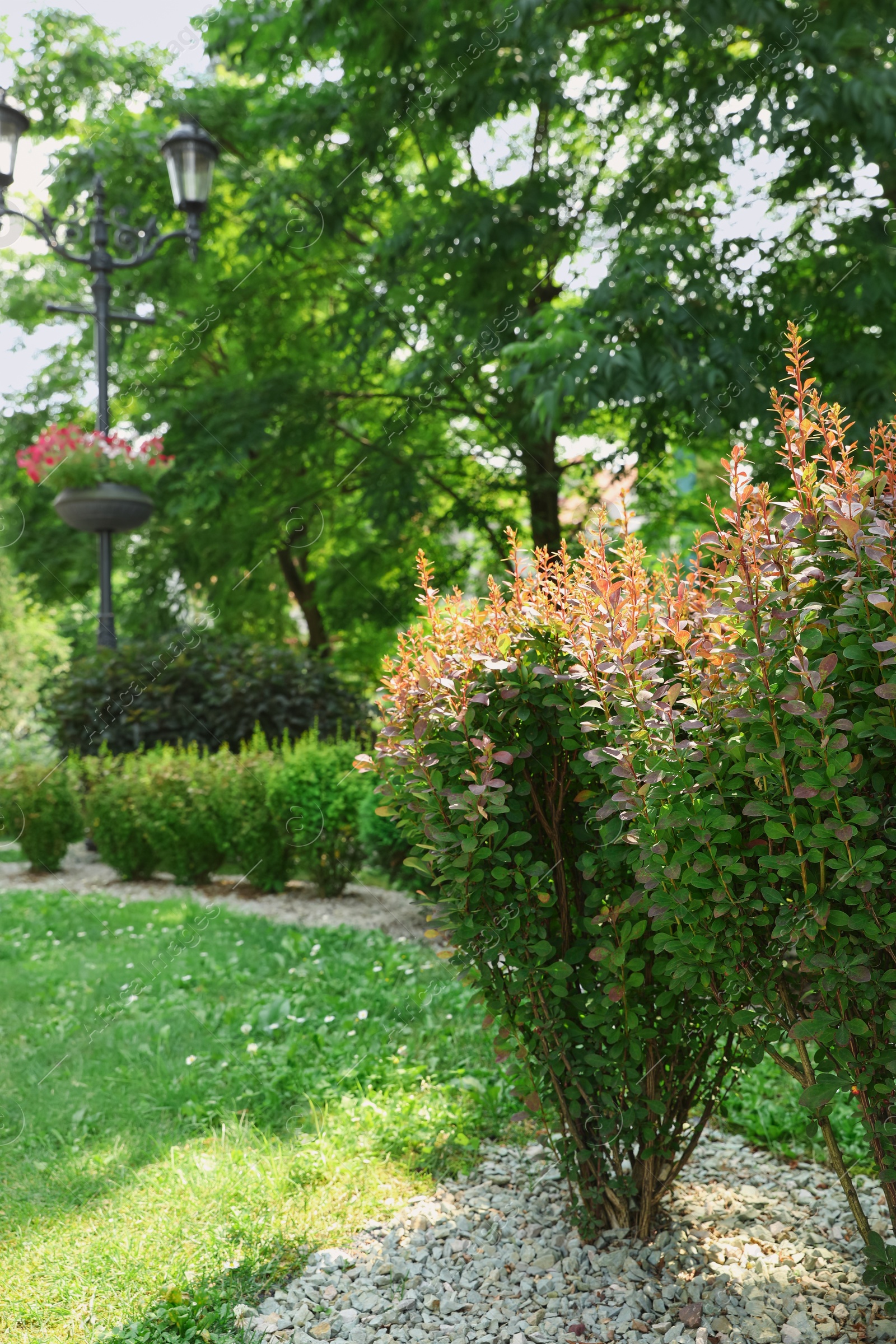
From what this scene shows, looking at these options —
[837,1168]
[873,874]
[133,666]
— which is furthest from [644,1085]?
[133,666]

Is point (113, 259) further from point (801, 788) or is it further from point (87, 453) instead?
point (801, 788)

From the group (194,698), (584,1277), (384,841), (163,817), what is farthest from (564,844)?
→ (194,698)

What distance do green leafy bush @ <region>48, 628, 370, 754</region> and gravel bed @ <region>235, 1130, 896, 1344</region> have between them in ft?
22.9

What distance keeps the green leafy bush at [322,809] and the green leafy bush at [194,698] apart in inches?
92.3

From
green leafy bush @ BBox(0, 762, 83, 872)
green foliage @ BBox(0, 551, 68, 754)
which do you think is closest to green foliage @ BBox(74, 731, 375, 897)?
green leafy bush @ BBox(0, 762, 83, 872)

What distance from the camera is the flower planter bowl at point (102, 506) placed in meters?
8.51

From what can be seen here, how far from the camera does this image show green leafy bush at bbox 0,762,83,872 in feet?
28.0

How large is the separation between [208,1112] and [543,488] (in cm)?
693

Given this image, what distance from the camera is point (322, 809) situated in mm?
6934

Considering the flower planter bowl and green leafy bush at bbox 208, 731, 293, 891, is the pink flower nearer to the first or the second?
the flower planter bowl

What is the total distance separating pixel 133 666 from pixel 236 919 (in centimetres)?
452

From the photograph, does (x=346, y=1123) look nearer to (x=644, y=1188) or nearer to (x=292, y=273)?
(x=644, y=1188)

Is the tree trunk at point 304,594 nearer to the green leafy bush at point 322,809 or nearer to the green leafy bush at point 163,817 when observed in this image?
the green leafy bush at point 163,817

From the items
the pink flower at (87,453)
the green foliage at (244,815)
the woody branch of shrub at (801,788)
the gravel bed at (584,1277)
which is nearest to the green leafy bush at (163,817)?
the green foliage at (244,815)
